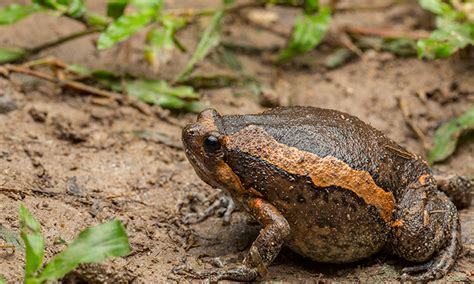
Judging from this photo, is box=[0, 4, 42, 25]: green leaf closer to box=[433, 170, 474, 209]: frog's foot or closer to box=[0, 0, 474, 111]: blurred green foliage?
box=[0, 0, 474, 111]: blurred green foliage

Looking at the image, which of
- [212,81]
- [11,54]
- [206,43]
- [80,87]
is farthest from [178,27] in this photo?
[11,54]

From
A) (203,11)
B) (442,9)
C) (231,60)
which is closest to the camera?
(442,9)

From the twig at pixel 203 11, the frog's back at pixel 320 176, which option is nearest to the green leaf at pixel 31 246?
the frog's back at pixel 320 176

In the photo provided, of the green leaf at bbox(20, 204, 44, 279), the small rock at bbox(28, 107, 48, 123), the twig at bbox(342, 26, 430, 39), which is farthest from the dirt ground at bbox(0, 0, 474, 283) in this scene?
the green leaf at bbox(20, 204, 44, 279)

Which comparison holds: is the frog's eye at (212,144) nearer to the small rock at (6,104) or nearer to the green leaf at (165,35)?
the green leaf at (165,35)

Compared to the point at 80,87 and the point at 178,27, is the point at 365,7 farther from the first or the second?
the point at 80,87

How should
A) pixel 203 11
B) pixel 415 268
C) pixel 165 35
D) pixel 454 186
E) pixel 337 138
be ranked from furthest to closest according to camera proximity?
pixel 203 11
pixel 165 35
pixel 454 186
pixel 415 268
pixel 337 138

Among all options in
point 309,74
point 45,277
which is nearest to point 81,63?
point 309,74
